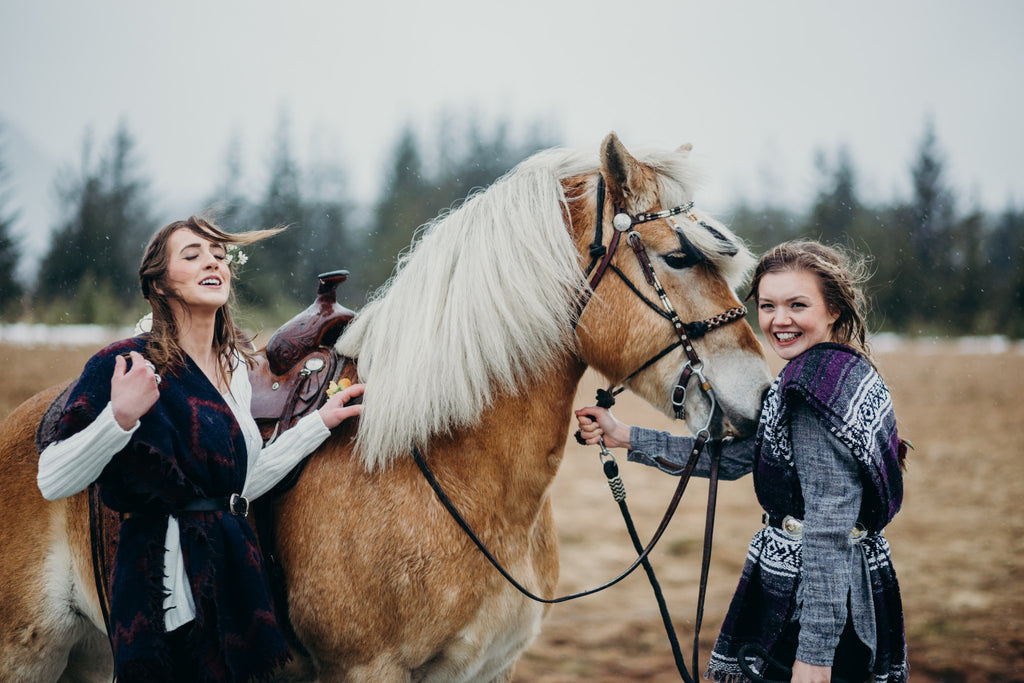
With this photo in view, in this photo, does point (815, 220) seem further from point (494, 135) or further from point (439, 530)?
point (439, 530)

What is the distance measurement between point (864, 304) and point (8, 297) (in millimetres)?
6324

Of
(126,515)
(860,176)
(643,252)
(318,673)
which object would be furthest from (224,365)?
(860,176)

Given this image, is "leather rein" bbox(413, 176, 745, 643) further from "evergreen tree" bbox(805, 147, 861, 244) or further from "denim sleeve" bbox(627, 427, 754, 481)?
"evergreen tree" bbox(805, 147, 861, 244)

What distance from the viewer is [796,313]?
5.85 feet

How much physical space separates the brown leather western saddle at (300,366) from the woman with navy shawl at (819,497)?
1.43 m

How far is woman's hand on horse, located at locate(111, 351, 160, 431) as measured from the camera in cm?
157

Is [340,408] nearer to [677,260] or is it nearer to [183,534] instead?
[183,534]

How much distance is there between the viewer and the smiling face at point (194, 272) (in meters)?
1.88

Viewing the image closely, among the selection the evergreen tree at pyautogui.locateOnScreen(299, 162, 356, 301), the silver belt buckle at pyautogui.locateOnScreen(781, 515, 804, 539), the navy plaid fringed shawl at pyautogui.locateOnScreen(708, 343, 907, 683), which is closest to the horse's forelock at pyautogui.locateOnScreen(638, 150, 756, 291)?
the navy plaid fringed shawl at pyautogui.locateOnScreen(708, 343, 907, 683)

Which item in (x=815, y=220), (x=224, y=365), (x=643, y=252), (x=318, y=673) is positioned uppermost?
(x=643, y=252)

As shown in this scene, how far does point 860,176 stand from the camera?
90.9ft

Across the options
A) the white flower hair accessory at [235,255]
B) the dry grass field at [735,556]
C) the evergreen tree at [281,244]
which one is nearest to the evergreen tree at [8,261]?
the dry grass field at [735,556]

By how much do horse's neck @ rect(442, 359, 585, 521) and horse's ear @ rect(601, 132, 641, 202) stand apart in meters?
0.55

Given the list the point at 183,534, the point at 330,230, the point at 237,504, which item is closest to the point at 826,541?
the point at 237,504
